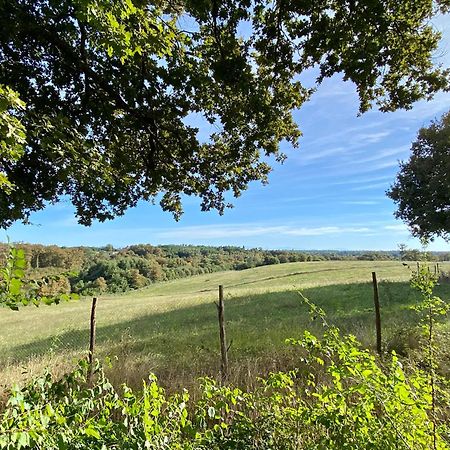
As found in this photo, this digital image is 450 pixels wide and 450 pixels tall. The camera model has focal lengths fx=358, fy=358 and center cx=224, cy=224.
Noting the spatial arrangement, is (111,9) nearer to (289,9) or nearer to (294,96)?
(289,9)

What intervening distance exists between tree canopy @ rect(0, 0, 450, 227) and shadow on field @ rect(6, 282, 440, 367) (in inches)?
169

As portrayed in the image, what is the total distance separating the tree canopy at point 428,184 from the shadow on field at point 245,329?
5.39 meters

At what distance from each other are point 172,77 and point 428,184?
76.0 ft

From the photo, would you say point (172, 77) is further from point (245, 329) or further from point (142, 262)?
point (142, 262)

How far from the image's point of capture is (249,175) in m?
12.5

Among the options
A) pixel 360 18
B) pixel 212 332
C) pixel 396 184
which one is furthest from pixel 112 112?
pixel 396 184

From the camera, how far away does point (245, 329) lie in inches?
625

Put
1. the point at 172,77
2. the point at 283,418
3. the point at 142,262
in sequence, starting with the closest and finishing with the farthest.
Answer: the point at 283,418, the point at 172,77, the point at 142,262

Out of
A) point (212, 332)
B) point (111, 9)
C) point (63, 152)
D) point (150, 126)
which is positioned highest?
point (150, 126)

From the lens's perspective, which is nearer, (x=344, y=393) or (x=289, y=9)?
(x=344, y=393)

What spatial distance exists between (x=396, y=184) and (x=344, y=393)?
1127 inches

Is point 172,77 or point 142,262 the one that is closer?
point 172,77

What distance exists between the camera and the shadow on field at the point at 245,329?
11305 mm

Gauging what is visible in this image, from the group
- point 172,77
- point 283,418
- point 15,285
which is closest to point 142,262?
point 172,77
